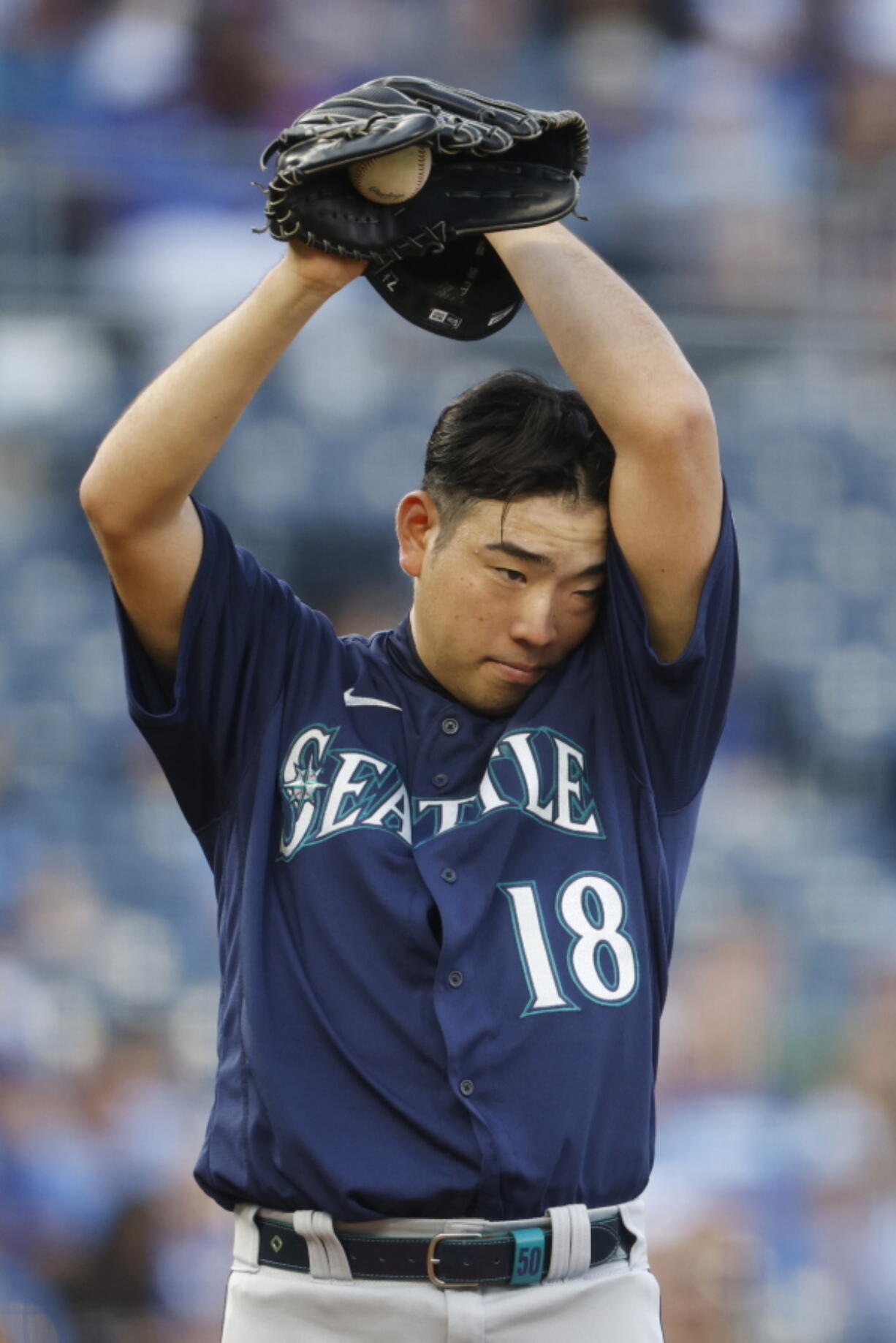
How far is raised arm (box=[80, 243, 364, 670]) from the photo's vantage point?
168cm

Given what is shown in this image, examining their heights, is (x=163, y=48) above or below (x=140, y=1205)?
above

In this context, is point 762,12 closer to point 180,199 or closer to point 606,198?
point 606,198

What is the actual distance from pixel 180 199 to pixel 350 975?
370cm

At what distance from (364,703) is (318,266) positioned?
471 mm

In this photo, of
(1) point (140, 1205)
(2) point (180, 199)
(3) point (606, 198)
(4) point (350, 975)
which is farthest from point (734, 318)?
(4) point (350, 975)

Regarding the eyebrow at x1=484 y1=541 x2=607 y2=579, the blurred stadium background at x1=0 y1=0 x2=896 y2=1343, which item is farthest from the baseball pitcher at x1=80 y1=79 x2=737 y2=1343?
the blurred stadium background at x1=0 y1=0 x2=896 y2=1343

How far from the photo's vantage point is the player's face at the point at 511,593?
5.79ft

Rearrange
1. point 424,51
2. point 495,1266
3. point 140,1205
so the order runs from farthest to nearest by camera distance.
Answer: point 424,51
point 140,1205
point 495,1266

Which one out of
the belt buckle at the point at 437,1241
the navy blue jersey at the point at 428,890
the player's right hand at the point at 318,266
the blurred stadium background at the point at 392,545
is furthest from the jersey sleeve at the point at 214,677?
the blurred stadium background at the point at 392,545

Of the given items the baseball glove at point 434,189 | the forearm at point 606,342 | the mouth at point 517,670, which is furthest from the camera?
the mouth at point 517,670

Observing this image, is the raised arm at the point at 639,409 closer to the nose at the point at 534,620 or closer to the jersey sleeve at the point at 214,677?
the nose at the point at 534,620

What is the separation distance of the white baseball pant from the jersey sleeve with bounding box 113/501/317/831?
0.45 meters

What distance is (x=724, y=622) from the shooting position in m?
1.80

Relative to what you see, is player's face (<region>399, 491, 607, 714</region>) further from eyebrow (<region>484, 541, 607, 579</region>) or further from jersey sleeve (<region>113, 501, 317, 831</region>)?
jersey sleeve (<region>113, 501, 317, 831</region>)
